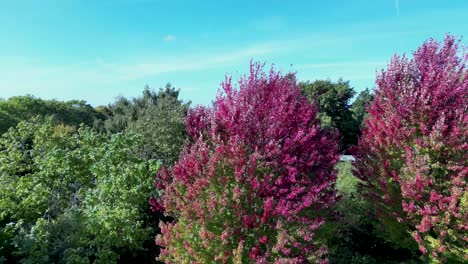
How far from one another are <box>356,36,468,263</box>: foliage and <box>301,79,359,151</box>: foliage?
22.6 metres

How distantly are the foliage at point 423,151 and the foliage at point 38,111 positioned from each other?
16.1 m

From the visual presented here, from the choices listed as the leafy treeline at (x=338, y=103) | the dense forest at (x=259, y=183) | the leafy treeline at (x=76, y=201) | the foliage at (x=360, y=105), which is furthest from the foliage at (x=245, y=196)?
the foliage at (x=360, y=105)

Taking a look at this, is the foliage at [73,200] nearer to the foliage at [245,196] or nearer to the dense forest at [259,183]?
the dense forest at [259,183]

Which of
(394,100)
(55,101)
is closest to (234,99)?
(394,100)

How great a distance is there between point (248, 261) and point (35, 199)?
15.0 feet

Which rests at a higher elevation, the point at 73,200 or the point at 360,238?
the point at 73,200

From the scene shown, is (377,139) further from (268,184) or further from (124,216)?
(124,216)

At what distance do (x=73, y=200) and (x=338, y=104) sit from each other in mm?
27227

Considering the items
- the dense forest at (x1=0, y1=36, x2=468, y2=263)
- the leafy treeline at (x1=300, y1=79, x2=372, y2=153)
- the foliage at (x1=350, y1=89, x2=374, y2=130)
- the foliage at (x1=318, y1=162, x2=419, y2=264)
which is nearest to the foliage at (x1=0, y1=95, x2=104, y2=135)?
the dense forest at (x1=0, y1=36, x2=468, y2=263)

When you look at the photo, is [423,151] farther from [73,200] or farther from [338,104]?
[338,104]

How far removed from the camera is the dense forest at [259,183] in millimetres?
4664

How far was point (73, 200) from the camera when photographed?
721cm

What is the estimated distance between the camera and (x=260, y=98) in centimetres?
600

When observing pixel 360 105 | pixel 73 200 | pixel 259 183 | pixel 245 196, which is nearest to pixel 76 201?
pixel 73 200
